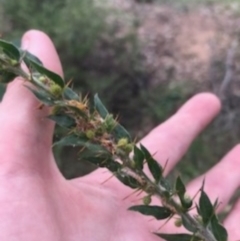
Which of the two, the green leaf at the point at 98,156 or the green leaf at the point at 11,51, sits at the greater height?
the green leaf at the point at 11,51

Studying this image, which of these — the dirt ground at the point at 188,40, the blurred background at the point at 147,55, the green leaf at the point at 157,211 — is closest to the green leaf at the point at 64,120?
the green leaf at the point at 157,211

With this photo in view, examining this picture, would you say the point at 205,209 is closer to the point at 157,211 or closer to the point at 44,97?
the point at 157,211

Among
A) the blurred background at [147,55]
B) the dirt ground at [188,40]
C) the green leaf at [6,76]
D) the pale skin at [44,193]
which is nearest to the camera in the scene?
the green leaf at [6,76]

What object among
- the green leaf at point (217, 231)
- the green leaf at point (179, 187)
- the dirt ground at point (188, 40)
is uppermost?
the green leaf at point (179, 187)

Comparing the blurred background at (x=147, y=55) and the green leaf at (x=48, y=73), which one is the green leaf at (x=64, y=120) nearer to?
the green leaf at (x=48, y=73)

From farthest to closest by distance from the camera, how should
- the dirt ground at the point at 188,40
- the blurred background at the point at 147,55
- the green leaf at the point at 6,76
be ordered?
the dirt ground at the point at 188,40
the blurred background at the point at 147,55
the green leaf at the point at 6,76

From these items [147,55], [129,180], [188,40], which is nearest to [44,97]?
[129,180]

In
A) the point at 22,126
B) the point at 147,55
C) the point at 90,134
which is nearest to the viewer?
the point at 90,134

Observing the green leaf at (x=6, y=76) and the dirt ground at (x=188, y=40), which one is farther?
the dirt ground at (x=188, y=40)
